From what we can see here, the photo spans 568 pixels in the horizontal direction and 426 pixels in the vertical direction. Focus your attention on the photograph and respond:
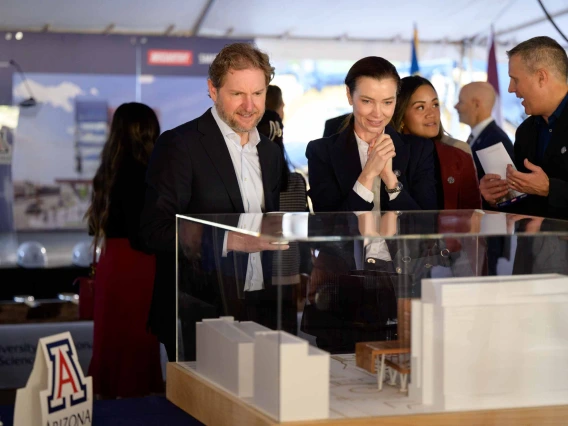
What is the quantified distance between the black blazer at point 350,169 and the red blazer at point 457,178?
554mm

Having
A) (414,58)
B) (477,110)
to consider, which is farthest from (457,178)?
(414,58)

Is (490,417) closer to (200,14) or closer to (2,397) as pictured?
(2,397)

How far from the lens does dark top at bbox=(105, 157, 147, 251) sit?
152 inches

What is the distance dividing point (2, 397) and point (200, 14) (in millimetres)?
2783

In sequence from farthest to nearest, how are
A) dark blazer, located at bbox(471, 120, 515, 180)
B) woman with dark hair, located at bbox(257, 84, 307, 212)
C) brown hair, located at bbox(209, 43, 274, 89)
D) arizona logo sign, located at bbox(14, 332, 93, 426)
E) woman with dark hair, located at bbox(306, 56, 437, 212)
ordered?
dark blazer, located at bbox(471, 120, 515, 180), woman with dark hair, located at bbox(257, 84, 307, 212), woman with dark hair, located at bbox(306, 56, 437, 212), brown hair, located at bbox(209, 43, 274, 89), arizona logo sign, located at bbox(14, 332, 93, 426)

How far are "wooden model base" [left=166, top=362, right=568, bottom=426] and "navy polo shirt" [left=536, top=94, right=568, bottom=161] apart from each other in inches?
60.0

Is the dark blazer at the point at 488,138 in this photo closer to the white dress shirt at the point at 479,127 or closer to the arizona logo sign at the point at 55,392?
the white dress shirt at the point at 479,127

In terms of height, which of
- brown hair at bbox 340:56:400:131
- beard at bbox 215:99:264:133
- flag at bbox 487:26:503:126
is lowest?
beard at bbox 215:99:264:133

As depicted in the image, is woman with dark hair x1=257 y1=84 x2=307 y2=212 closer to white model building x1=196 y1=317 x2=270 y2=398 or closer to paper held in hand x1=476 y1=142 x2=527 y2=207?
paper held in hand x1=476 y1=142 x2=527 y2=207

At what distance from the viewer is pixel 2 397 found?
5.02 m

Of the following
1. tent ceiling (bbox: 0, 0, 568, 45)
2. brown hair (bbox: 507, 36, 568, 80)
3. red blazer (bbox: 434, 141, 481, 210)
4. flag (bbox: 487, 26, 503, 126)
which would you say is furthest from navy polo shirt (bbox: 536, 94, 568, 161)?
flag (bbox: 487, 26, 503, 126)

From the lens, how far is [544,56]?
9.99 feet

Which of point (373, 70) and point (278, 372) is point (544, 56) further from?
point (278, 372)

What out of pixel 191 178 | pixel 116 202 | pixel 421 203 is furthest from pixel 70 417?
pixel 116 202
